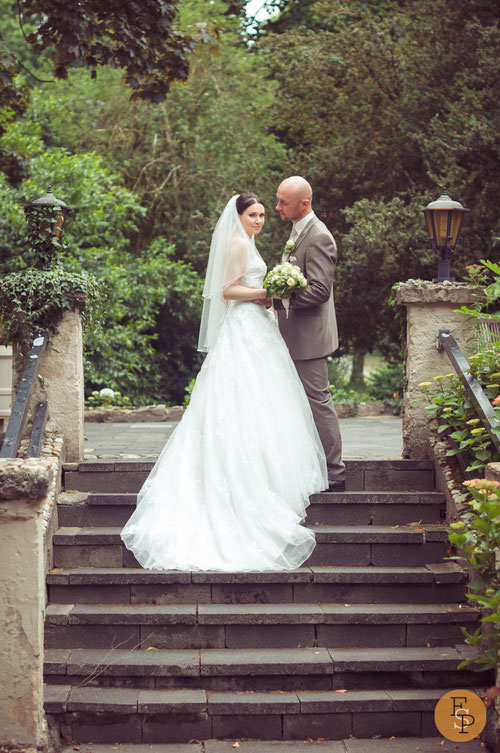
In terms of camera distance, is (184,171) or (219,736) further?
(184,171)

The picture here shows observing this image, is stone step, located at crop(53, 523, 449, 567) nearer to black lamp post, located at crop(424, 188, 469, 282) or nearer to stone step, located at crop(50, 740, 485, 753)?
stone step, located at crop(50, 740, 485, 753)

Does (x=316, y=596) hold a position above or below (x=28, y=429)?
below

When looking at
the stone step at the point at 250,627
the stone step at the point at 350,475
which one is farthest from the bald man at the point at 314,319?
the stone step at the point at 250,627

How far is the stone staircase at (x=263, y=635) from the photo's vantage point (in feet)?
14.1

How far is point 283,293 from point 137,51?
470cm

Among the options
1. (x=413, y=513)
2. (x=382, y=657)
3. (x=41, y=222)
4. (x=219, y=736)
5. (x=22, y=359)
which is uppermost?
(x=41, y=222)

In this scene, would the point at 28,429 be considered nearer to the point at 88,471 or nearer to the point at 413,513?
the point at 88,471

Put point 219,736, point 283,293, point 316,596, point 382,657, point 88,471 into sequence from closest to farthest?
1. point 219,736
2. point 382,657
3. point 316,596
4. point 283,293
5. point 88,471

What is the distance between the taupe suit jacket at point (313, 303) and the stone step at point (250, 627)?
5.98 feet

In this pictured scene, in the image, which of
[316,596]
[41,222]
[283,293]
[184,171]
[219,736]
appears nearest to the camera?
[219,736]

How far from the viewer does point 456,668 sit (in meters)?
4.52

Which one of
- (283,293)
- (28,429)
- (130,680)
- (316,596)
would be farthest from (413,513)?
(28,429)

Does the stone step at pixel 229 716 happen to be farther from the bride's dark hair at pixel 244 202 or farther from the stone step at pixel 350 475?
the bride's dark hair at pixel 244 202

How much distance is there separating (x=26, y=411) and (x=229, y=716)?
2.31 metres
